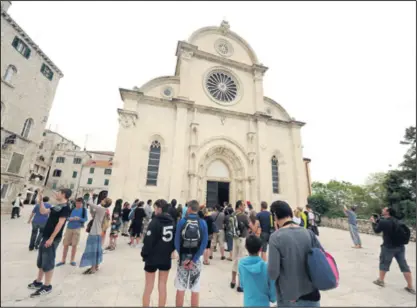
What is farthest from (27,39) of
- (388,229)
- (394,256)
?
(394,256)

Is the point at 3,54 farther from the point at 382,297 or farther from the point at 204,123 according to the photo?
the point at 382,297

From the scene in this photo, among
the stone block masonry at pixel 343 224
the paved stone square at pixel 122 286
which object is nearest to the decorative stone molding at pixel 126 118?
the paved stone square at pixel 122 286

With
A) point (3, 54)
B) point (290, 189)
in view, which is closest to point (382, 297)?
point (290, 189)

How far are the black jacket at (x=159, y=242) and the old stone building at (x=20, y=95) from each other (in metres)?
14.1

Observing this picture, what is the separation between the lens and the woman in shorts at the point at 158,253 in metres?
2.98

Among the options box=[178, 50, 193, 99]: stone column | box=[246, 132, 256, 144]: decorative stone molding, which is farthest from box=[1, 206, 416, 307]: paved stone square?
box=[178, 50, 193, 99]: stone column

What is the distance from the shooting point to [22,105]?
13.9 metres

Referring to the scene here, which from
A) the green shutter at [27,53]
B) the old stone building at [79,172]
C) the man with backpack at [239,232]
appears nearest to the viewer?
the man with backpack at [239,232]

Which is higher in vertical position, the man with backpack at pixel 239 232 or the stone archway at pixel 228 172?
the stone archway at pixel 228 172

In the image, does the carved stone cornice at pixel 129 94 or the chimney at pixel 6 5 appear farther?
the chimney at pixel 6 5

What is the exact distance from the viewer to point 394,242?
436 centimetres

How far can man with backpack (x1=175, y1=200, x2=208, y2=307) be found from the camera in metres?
3.07

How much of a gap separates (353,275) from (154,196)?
1122 centimetres

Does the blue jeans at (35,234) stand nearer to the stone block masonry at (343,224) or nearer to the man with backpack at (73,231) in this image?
the man with backpack at (73,231)
